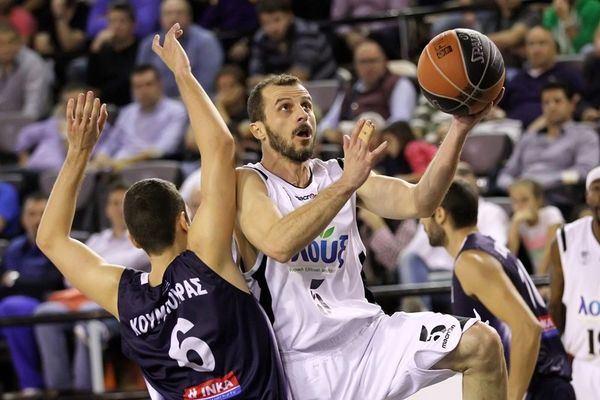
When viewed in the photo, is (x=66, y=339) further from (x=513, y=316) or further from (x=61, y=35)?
(x=61, y=35)

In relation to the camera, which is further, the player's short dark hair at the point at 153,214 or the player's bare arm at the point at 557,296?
the player's bare arm at the point at 557,296

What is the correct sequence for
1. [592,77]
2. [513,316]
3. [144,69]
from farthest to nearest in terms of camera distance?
[144,69]
[592,77]
[513,316]

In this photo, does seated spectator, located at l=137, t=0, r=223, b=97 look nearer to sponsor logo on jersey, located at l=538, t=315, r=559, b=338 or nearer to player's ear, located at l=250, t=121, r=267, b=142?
sponsor logo on jersey, located at l=538, t=315, r=559, b=338

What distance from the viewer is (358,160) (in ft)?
14.9

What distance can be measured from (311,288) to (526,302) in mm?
1327

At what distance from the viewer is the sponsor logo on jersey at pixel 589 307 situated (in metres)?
6.14

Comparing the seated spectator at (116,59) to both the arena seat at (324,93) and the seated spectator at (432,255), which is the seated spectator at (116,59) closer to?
the arena seat at (324,93)

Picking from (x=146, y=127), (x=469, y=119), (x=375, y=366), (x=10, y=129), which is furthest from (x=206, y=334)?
(x=10, y=129)

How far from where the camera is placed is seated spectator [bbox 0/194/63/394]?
8625 millimetres

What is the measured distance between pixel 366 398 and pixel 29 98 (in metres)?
7.61

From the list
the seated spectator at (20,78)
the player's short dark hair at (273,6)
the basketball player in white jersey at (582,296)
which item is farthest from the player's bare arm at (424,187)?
the seated spectator at (20,78)

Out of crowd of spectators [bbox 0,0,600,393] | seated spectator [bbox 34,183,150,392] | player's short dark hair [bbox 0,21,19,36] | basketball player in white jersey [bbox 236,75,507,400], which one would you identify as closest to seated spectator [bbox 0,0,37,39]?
crowd of spectators [bbox 0,0,600,393]

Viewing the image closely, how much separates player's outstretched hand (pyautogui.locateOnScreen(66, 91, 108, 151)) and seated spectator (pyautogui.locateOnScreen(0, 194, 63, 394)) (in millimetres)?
3313

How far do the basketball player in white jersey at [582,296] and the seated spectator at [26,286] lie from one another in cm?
378
